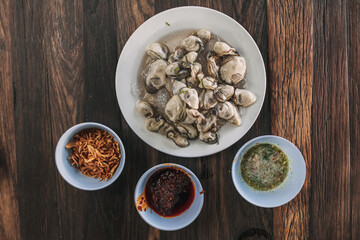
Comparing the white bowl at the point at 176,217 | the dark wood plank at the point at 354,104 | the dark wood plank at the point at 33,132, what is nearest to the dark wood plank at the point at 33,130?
the dark wood plank at the point at 33,132

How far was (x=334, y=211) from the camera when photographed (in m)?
1.37

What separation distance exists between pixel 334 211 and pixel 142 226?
973 millimetres

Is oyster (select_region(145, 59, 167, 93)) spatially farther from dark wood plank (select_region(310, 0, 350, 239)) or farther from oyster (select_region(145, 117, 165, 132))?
dark wood plank (select_region(310, 0, 350, 239))

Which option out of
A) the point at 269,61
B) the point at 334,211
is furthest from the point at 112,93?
the point at 334,211

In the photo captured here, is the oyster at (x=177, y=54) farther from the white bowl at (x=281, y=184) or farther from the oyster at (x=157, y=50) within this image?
the white bowl at (x=281, y=184)

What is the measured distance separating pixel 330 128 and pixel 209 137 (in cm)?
65

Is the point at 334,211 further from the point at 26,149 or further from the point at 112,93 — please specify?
the point at 26,149

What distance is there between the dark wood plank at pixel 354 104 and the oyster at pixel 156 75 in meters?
0.94

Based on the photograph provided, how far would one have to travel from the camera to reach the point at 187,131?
1.22 m

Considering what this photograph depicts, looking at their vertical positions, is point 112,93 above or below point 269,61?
below

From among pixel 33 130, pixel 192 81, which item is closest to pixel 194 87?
pixel 192 81

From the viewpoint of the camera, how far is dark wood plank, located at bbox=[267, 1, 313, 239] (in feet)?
4.28

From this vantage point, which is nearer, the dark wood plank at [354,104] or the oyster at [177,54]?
the oyster at [177,54]

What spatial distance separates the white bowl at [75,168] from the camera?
1.16 meters
